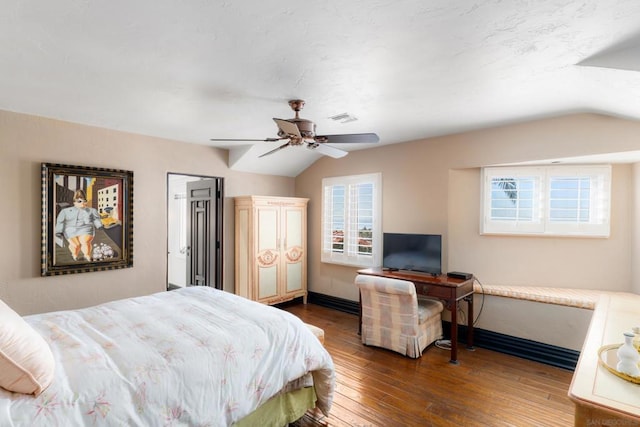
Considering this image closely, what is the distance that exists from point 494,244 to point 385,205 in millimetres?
1431

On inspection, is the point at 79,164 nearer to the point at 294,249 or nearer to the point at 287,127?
the point at 287,127

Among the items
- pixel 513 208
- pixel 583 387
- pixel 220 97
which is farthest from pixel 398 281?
pixel 220 97

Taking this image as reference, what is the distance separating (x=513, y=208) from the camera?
3.69 m

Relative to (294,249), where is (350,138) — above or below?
above

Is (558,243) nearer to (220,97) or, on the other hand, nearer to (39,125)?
(220,97)

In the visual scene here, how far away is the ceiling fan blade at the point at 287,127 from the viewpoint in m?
2.25

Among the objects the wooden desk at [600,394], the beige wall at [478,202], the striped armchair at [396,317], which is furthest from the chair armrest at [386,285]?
the wooden desk at [600,394]

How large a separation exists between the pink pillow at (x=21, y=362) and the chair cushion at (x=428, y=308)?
9.85 feet

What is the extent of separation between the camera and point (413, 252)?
3865mm

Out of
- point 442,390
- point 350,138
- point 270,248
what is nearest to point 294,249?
point 270,248

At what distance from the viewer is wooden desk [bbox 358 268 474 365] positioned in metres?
3.20

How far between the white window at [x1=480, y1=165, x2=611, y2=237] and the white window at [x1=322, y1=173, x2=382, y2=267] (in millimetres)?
1388

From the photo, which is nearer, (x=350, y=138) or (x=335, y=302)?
(x=350, y=138)

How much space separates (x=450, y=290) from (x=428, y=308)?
421 millimetres
